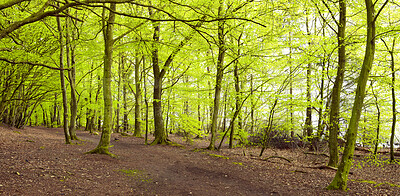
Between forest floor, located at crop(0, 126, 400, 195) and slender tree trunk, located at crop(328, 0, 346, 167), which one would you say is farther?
slender tree trunk, located at crop(328, 0, 346, 167)

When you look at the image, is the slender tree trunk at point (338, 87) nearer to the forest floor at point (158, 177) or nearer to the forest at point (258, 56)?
the forest at point (258, 56)

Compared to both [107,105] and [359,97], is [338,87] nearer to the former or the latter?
[359,97]

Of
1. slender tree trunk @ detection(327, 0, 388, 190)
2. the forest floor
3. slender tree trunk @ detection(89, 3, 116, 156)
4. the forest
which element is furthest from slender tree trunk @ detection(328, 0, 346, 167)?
slender tree trunk @ detection(89, 3, 116, 156)

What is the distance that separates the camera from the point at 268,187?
6.16m

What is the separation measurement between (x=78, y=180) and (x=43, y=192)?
39.1 inches

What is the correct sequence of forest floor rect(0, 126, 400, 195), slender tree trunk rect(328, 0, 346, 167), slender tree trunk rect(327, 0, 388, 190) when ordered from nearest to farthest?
forest floor rect(0, 126, 400, 195) < slender tree trunk rect(327, 0, 388, 190) < slender tree trunk rect(328, 0, 346, 167)

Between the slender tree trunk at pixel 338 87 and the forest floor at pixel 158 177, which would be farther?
the slender tree trunk at pixel 338 87

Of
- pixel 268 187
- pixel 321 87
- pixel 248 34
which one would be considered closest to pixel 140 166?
pixel 268 187

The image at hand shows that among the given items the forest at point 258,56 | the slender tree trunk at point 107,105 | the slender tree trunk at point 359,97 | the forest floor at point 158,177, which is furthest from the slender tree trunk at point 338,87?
the slender tree trunk at point 107,105

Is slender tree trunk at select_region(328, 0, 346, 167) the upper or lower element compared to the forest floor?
upper

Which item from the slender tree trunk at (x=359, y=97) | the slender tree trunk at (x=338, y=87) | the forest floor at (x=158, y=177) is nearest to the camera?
the forest floor at (x=158, y=177)

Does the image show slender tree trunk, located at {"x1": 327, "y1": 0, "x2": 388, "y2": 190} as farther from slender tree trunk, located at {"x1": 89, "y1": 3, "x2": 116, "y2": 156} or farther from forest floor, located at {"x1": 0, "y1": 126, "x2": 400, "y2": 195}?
slender tree trunk, located at {"x1": 89, "y1": 3, "x2": 116, "y2": 156}

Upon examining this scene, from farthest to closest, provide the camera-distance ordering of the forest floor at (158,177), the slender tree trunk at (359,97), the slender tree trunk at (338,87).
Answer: the slender tree trunk at (338,87), the slender tree trunk at (359,97), the forest floor at (158,177)

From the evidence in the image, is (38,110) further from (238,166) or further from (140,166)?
(238,166)
